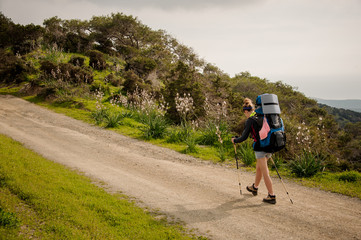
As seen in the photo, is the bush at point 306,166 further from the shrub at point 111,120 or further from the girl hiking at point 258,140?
the shrub at point 111,120

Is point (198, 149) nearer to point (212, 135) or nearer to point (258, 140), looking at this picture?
point (212, 135)

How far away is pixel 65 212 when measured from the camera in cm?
418

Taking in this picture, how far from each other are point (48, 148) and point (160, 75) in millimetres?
21366

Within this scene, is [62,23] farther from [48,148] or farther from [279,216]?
[279,216]

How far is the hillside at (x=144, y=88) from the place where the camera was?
1122cm

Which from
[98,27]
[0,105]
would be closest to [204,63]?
[98,27]

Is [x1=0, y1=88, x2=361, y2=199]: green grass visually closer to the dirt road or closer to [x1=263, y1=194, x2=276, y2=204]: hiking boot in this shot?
the dirt road

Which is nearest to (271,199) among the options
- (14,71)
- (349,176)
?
(349,176)

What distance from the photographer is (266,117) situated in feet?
16.1

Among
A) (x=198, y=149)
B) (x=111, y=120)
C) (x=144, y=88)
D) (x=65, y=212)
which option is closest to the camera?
(x=65, y=212)

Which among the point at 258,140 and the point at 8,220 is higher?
the point at 258,140

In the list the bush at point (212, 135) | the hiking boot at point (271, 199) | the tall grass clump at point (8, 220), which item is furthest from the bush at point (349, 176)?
the tall grass clump at point (8, 220)

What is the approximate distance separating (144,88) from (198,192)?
15.0m

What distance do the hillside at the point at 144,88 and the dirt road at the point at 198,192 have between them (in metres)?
1.74
